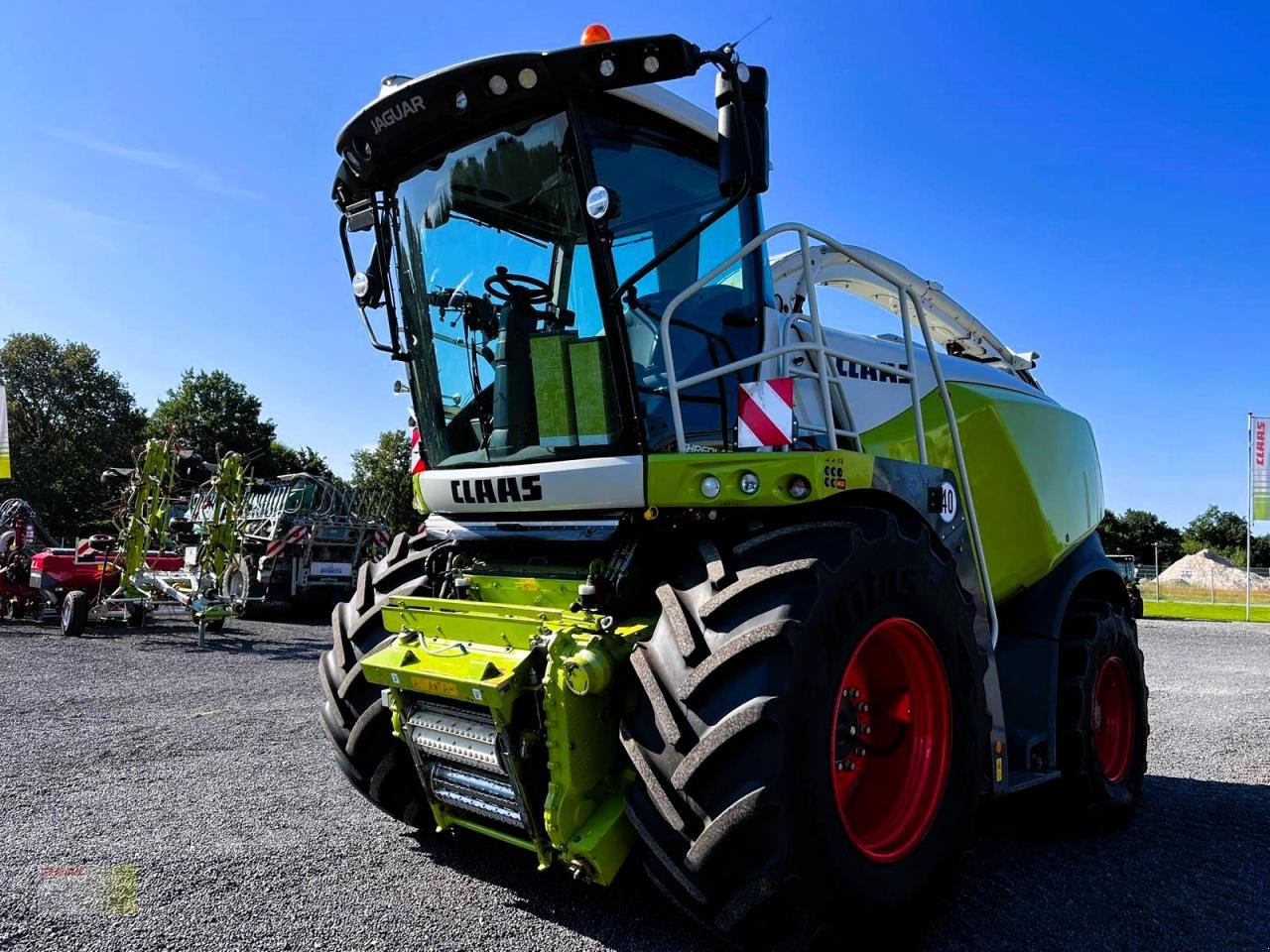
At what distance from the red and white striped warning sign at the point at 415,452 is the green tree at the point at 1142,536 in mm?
81427

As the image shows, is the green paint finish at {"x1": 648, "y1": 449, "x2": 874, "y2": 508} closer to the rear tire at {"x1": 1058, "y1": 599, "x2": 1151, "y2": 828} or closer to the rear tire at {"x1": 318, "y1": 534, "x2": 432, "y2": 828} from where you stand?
the rear tire at {"x1": 318, "y1": 534, "x2": 432, "y2": 828}

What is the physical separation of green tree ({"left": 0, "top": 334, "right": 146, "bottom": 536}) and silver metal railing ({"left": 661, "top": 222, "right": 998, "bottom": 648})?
166 feet

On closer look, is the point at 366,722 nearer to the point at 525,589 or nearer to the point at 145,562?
the point at 525,589

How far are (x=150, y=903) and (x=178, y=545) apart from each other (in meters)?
16.4

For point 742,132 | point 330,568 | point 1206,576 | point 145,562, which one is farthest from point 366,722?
point 1206,576

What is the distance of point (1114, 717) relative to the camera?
17.2 ft

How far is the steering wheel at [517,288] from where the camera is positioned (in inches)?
146

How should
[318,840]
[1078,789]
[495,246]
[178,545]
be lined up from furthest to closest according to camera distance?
1. [178,545]
2. [1078,789]
3. [318,840]
4. [495,246]

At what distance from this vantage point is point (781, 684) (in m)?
2.63

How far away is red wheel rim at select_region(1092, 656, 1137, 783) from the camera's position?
514 centimetres

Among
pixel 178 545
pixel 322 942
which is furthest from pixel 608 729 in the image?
pixel 178 545

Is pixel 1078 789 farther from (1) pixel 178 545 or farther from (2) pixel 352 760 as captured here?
(1) pixel 178 545

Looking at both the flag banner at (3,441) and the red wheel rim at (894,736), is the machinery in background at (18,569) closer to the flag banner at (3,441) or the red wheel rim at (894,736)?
the flag banner at (3,441)

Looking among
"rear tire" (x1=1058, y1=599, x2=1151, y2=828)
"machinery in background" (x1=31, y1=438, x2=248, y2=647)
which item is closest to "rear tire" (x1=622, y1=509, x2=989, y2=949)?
"rear tire" (x1=1058, y1=599, x2=1151, y2=828)
